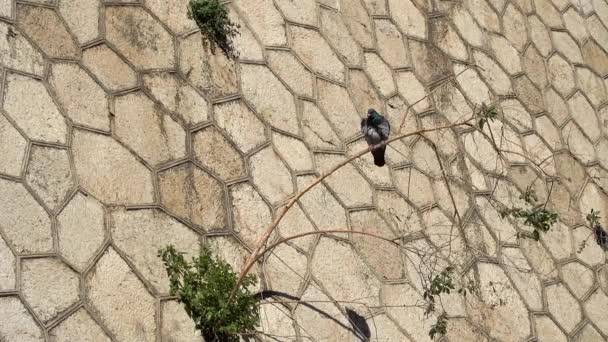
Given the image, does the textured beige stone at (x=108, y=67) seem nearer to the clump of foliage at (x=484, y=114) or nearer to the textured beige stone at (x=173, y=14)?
the textured beige stone at (x=173, y=14)

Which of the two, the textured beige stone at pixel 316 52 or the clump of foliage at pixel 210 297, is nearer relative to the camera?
the clump of foliage at pixel 210 297

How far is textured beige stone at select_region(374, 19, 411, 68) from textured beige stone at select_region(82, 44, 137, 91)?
1.82 meters

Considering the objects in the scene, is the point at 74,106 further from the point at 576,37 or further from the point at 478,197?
the point at 576,37

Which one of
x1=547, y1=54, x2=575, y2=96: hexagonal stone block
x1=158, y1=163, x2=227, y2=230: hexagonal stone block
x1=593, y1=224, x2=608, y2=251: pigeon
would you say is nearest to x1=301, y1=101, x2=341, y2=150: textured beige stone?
x1=158, y1=163, x2=227, y2=230: hexagonal stone block

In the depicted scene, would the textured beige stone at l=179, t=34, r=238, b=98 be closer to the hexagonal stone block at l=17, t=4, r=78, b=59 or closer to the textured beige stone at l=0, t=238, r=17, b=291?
the hexagonal stone block at l=17, t=4, r=78, b=59

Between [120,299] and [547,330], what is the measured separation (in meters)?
2.60

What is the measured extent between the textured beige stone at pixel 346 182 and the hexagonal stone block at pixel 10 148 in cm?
163

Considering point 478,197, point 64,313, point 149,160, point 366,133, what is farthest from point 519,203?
point 64,313

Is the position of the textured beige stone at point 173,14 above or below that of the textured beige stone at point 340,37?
below

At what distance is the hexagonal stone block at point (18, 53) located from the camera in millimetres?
3945

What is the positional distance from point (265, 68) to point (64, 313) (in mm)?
1868

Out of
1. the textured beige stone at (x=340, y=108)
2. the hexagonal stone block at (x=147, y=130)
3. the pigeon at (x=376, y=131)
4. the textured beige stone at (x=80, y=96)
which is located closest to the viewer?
the textured beige stone at (x=80, y=96)

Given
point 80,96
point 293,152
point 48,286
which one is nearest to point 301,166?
point 293,152

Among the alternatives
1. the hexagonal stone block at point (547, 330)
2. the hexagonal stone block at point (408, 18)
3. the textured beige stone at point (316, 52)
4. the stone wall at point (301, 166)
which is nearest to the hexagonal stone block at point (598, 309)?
the stone wall at point (301, 166)
